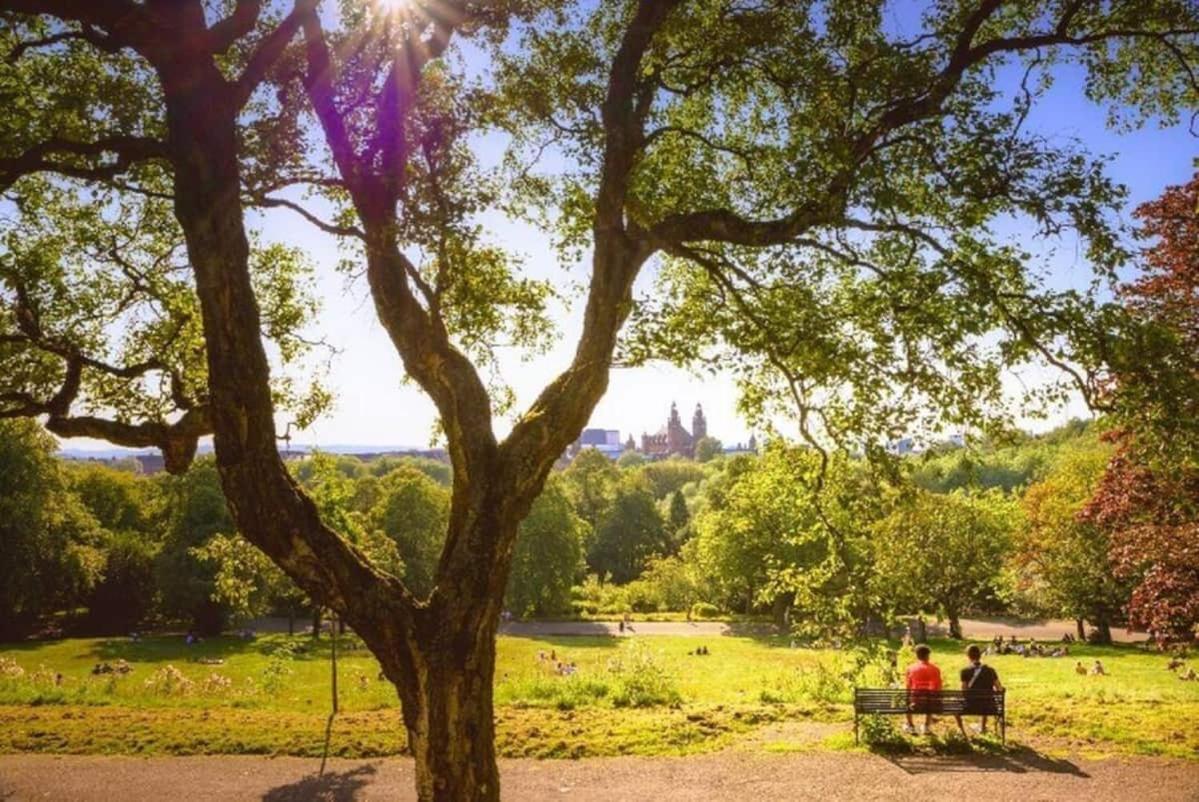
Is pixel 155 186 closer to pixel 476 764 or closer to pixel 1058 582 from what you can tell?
pixel 476 764

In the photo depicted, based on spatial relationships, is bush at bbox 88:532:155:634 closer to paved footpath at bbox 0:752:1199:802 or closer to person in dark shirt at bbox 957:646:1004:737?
paved footpath at bbox 0:752:1199:802

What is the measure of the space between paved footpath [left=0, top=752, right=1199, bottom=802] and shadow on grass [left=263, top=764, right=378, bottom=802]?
15 mm

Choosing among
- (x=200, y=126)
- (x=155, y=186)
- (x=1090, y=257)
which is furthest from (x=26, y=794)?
(x=1090, y=257)

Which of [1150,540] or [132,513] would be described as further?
[132,513]

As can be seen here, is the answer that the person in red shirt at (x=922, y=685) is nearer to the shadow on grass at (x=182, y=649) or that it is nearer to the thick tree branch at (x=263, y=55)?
the thick tree branch at (x=263, y=55)

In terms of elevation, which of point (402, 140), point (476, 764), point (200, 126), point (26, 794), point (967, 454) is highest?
point (402, 140)

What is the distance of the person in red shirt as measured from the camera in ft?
43.2

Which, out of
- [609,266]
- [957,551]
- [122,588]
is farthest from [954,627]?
[122,588]

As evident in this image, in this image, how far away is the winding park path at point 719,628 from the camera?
50.7m

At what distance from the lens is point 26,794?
36.3 ft

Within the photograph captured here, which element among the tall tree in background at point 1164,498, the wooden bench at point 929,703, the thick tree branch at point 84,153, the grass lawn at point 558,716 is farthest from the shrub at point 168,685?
the tall tree in background at point 1164,498

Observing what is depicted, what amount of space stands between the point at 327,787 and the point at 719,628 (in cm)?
4603

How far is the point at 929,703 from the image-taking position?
43.4 ft

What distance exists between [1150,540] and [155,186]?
1850 centimetres
